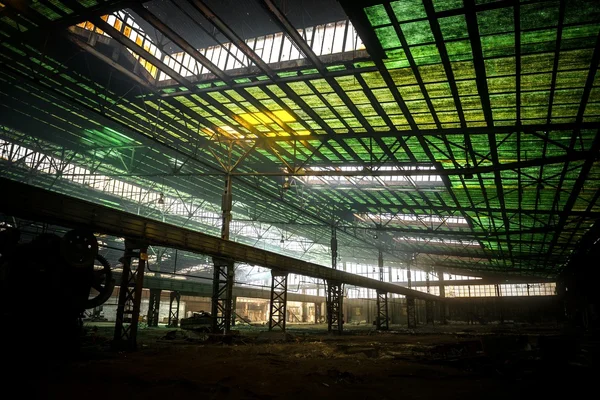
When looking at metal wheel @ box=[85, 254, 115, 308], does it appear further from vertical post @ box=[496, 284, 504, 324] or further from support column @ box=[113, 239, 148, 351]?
vertical post @ box=[496, 284, 504, 324]

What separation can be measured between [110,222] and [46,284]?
7.52 feet

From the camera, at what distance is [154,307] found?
91.7 feet

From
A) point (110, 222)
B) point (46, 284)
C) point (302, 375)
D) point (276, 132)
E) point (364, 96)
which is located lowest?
point (302, 375)

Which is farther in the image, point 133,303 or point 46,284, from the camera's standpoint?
point 133,303

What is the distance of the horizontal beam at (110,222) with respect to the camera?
8.73 metres

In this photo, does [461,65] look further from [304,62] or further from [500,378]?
[500,378]

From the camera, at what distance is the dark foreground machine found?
8.84 meters

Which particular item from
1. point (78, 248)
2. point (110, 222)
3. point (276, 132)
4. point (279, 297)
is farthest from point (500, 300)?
point (78, 248)

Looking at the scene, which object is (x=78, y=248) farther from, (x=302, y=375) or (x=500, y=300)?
(x=500, y=300)

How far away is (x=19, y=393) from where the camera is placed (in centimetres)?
582

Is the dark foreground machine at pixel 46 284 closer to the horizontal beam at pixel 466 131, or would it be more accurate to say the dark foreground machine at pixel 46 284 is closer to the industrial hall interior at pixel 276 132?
the industrial hall interior at pixel 276 132

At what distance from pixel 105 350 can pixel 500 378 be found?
11060 mm

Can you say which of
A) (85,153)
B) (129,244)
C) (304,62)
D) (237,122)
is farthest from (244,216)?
(304,62)

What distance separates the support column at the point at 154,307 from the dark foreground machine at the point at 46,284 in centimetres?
1806
